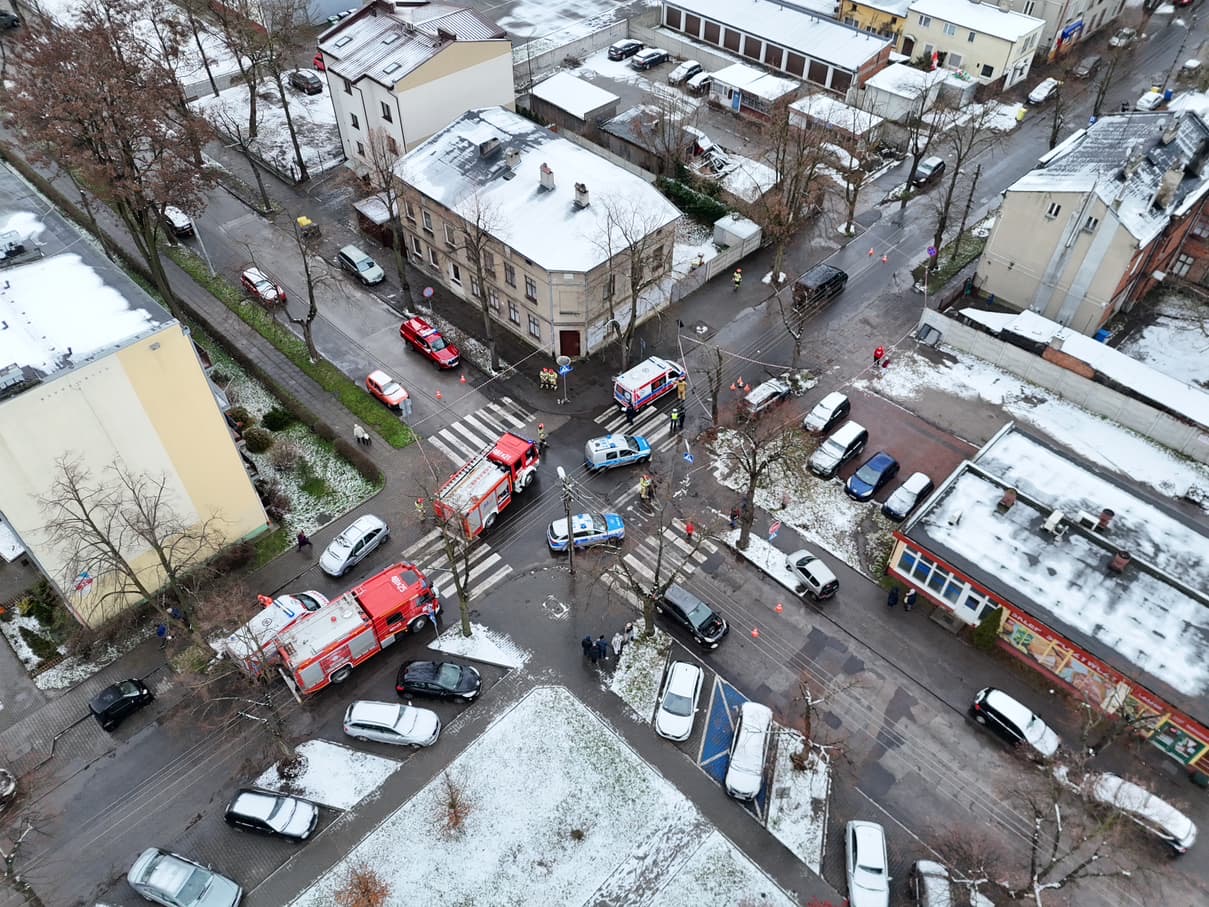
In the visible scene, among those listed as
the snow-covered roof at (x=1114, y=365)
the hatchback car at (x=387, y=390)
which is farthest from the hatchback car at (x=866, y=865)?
the hatchback car at (x=387, y=390)

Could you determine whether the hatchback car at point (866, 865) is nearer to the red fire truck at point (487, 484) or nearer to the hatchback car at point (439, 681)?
the hatchback car at point (439, 681)

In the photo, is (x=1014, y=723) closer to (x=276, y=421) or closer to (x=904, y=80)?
(x=276, y=421)

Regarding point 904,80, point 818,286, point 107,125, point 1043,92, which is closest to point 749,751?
point 818,286

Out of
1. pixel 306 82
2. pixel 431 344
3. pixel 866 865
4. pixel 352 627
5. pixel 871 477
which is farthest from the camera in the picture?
pixel 306 82

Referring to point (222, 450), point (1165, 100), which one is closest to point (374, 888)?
point (222, 450)

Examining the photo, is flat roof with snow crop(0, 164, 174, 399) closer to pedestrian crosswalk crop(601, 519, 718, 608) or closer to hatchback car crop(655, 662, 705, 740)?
pedestrian crosswalk crop(601, 519, 718, 608)

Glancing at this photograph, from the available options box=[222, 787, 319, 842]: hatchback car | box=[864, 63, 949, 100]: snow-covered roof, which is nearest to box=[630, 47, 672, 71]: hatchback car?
box=[864, 63, 949, 100]: snow-covered roof

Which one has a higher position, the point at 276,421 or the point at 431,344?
the point at 431,344
